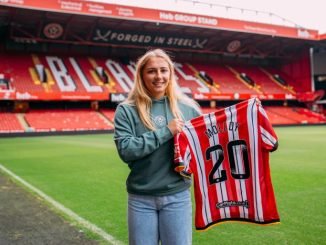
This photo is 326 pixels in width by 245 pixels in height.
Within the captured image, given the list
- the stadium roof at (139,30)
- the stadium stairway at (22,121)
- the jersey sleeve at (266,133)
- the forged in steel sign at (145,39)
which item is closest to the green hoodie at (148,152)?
the jersey sleeve at (266,133)

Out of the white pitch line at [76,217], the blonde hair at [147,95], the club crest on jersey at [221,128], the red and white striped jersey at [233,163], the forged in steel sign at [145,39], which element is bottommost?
the white pitch line at [76,217]

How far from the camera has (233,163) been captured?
285 cm

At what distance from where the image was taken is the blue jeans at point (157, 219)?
8.54 ft

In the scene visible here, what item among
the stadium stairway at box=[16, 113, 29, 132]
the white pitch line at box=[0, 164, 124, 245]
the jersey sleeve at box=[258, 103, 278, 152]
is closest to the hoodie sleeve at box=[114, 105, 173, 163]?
the jersey sleeve at box=[258, 103, 278, 152]

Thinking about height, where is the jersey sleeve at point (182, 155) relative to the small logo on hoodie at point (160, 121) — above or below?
below

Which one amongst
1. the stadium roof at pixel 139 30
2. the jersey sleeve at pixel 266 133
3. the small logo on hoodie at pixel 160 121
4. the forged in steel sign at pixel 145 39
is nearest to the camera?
the small logo on hoodie at pixel 160 121

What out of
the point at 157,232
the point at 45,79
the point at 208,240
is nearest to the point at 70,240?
the point at 208,240

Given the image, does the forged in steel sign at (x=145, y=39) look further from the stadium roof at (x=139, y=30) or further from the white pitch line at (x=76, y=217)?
the white pitch line at (x=76, y=217)

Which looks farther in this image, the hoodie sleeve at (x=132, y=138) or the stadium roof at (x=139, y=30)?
the stadium roof at (x=139, y=30)

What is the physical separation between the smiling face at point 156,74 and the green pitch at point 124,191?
261 centimetres

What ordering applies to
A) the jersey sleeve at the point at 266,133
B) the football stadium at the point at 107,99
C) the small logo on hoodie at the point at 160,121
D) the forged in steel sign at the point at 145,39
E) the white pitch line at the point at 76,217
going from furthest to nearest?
1. the forged in steel sign at the point at 145,39
2. the football stadium at the point at 107,99
3. the white pitch line at the point at 76,217
4. the jersey sleeve at the point at 266,133
5. the small logo on hoodie at the point at 160,121

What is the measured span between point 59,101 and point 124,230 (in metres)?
32.2

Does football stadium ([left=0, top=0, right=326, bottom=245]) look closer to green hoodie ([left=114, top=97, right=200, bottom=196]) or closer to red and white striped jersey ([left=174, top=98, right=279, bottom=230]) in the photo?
red and white striped jersey ([left=174, top=98, right=279, bottom=230])

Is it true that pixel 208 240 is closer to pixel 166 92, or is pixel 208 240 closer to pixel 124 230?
pixel 124 230
